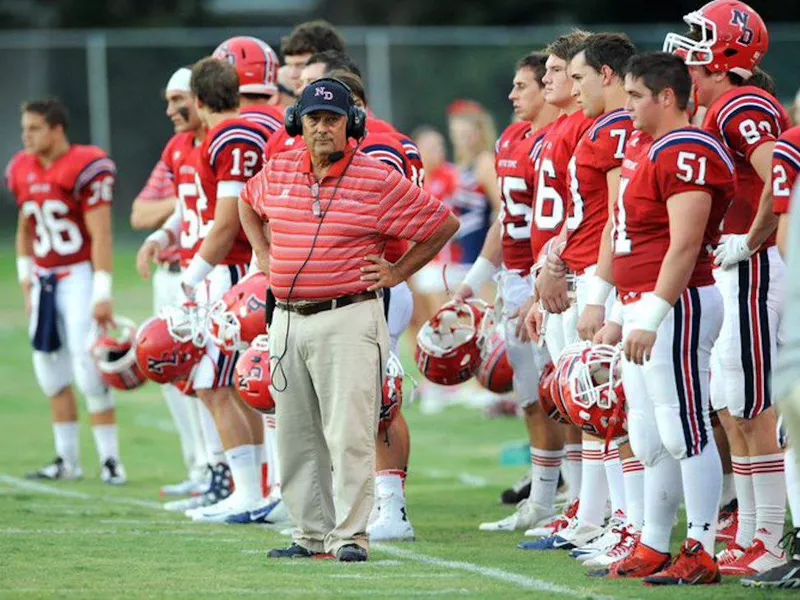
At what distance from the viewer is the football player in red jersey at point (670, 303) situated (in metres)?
5.81

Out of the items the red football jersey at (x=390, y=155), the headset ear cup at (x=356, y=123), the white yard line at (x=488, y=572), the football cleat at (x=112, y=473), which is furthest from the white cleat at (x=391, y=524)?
the football cleat at (x=112, y=473)

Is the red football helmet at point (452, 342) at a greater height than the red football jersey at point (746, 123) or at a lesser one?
lesser

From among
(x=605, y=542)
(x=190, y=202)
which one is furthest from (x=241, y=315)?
(x=605, y=542)

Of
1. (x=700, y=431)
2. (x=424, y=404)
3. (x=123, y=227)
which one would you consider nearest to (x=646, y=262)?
(x=700, y=431)

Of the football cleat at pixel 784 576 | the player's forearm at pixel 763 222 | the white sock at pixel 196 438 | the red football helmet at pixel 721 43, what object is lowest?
the football cleat at pixel 784 576

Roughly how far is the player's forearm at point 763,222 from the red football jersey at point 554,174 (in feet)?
3.50

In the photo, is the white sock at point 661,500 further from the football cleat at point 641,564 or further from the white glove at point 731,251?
the white glove at point 731,251

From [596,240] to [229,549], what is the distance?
196cm

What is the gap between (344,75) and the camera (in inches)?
292

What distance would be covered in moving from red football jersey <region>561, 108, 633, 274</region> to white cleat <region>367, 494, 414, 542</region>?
1294 mm

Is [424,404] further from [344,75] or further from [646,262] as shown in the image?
[646,262]

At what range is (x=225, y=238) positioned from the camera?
7.79 meters

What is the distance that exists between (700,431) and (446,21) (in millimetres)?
23006

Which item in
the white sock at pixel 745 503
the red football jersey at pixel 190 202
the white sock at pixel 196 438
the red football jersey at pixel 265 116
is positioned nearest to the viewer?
the white sock at pixel 745 503
